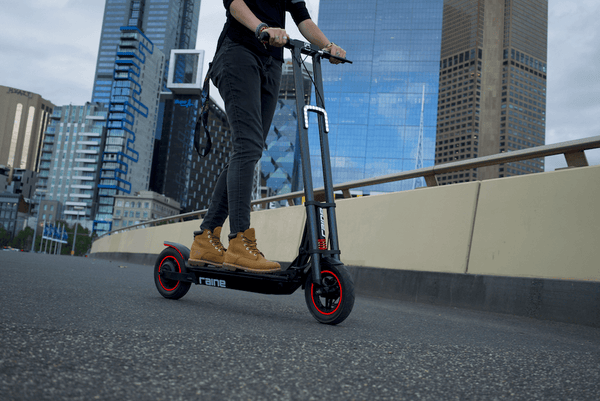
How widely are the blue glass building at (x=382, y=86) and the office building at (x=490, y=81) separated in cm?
4271

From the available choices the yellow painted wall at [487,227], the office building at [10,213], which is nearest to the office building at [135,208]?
the office building at [10,213]

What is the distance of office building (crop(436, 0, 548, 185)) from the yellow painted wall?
492 feet

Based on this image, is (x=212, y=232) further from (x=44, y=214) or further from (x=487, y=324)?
(x=44, y=214)

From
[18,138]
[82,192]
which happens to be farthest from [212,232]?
[18,138]

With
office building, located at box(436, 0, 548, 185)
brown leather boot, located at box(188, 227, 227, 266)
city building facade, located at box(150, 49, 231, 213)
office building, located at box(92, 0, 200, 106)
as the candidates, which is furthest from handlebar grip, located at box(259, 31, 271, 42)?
office building, located at box(92, 0, 200, 106)

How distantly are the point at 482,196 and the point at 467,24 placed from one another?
585 ft

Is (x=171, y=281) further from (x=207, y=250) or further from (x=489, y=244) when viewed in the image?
(x=489, y=244)

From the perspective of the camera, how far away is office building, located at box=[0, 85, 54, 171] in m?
162

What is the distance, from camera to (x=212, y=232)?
3039 millimetres

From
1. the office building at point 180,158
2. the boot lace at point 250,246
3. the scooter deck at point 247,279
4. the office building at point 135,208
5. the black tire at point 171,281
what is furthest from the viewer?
the office building at point 180,158

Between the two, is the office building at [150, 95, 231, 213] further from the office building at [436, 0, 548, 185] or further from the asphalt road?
the asphalt road

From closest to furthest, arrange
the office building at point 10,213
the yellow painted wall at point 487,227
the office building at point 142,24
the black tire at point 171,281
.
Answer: the black tire at point 171,281
the yellow painted wall at point 487,227
the office building at point 10,213
the office building at point 142,24

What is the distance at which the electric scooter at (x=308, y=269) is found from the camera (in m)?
2.28

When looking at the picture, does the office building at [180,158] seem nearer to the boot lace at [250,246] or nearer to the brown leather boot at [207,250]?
the brown leather boot at [207,250]
